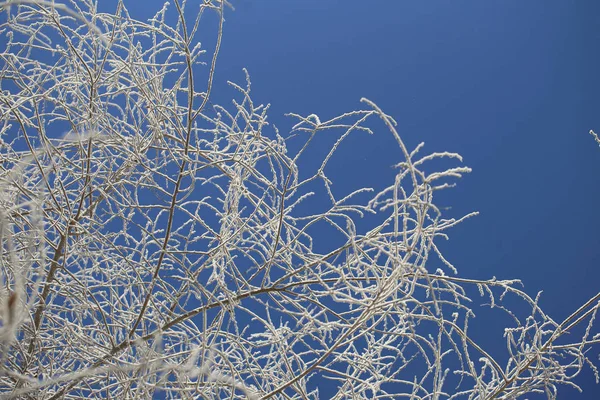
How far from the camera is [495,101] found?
9.41 ft

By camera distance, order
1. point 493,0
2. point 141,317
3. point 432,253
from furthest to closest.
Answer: point 493,0, point 432,253, point 141,317

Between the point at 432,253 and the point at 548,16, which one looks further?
the point at 548,16

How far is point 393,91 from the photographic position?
2893 mm

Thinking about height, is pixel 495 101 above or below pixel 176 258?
above

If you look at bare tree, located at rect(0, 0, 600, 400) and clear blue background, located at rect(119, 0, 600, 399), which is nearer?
bare tree, located at rect(0, 0, 600, 400)

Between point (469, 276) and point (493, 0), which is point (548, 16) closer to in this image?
point (493, 0)

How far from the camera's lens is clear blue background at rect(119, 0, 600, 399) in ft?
9.38

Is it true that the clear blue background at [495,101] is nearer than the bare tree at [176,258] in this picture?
No

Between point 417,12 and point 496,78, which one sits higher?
point 417,12

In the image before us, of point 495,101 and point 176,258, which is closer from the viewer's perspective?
point 176,258

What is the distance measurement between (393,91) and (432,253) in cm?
69

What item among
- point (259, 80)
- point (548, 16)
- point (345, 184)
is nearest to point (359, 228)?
point (345, 184)

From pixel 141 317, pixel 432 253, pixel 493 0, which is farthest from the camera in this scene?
pixel 493 0

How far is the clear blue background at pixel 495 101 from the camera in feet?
9.38
